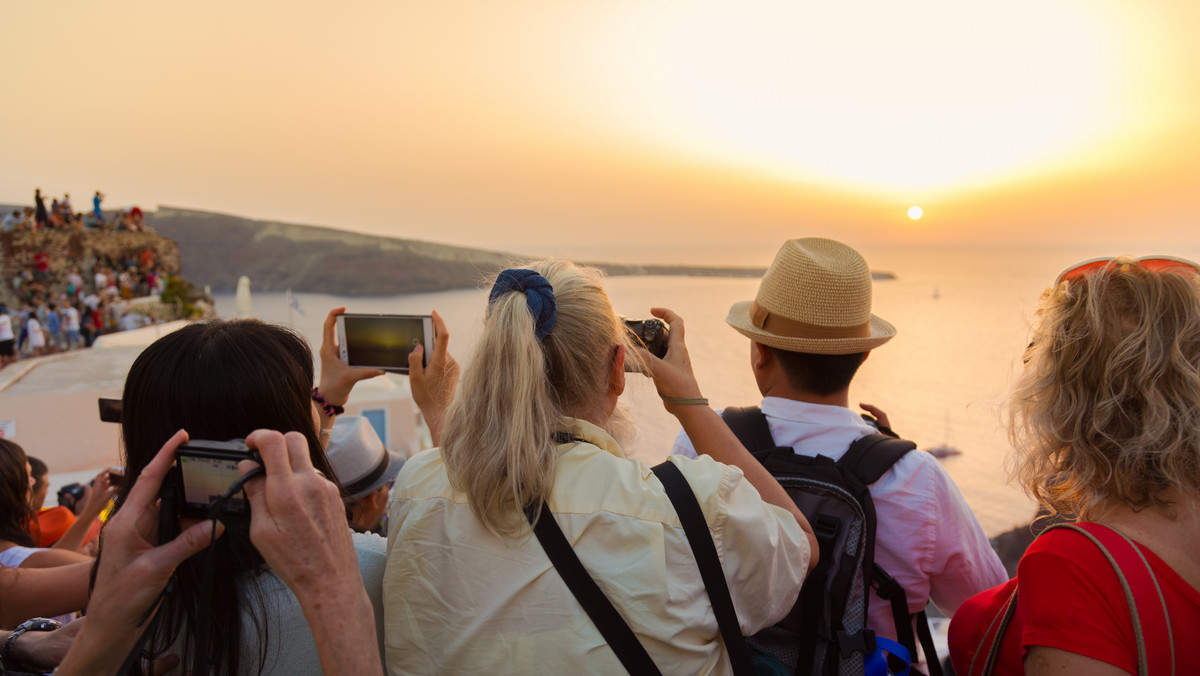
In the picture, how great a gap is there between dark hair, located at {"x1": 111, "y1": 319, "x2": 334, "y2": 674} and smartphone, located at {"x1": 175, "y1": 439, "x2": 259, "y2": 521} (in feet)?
0.79

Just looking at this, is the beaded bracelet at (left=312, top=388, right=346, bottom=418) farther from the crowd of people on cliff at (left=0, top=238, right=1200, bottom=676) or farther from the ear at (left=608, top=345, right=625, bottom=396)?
the ear at (left=608, top=345, right=625, bottom=396)

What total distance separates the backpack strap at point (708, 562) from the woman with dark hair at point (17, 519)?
8.09 ft

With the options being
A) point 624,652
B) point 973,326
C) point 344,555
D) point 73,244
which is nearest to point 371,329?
point 344,555

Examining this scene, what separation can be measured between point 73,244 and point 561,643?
120ft

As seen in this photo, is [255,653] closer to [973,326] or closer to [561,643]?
[561,643]

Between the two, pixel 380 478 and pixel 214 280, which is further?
pixel 214 280

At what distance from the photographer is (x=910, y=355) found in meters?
51.3

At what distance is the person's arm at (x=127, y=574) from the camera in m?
1.02

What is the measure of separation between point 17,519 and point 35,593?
0.75 m

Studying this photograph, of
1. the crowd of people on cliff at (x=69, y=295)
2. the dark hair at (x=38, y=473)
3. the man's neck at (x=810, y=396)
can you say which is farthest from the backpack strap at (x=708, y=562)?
the crowd of people on cliff at (x=69, y=295)

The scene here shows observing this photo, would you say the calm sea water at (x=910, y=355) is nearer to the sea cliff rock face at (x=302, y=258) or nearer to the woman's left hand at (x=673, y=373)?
the woman's left hand at (x=673, y=373)

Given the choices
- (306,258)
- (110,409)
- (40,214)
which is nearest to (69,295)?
(40,214)

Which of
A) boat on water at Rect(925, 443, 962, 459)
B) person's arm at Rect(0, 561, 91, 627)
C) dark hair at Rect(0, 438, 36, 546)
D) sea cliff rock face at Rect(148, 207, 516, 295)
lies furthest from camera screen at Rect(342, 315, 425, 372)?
sea cliff rock face at Rect(148, 207, 516, 295)

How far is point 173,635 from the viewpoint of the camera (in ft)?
4.05
